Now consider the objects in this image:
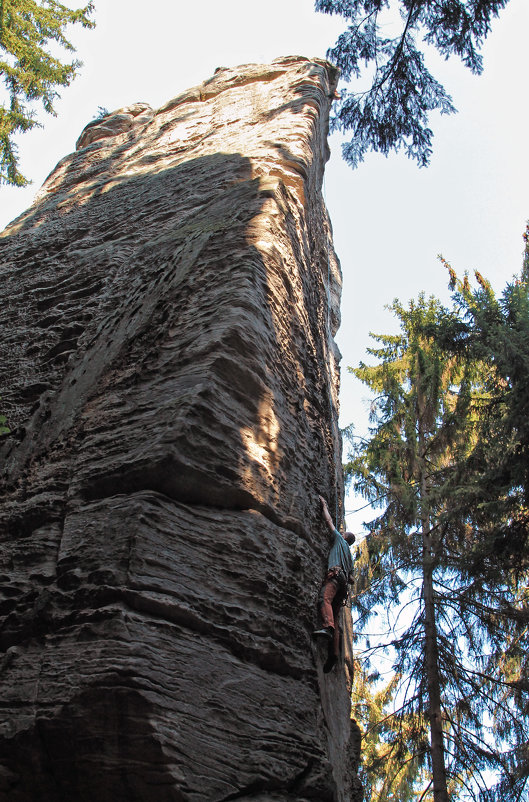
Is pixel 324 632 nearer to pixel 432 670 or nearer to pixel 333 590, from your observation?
pixel 333 590

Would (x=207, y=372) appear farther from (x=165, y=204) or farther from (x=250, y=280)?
(x=165, y=204)

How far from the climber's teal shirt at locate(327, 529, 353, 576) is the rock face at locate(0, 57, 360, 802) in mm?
123

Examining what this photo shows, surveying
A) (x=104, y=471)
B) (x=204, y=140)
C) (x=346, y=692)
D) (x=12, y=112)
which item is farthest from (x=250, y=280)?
(x=12, y=112)

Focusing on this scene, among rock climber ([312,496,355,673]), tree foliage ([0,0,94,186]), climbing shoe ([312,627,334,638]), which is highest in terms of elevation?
tree foliage ([0,0,94,186])

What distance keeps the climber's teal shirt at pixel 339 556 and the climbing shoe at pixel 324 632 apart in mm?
506

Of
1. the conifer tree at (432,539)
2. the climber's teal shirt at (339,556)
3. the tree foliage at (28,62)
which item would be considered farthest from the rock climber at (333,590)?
the tree foliage at (28,62)

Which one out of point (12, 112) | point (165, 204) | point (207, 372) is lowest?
point (207, 372)

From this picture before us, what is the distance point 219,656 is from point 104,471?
1.22m

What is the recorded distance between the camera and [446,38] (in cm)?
747

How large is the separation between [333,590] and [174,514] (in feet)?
4.36

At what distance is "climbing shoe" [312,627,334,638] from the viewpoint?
12.2 feet

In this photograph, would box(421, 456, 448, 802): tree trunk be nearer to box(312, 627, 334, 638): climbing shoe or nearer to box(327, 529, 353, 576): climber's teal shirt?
box(327, 529, 353, 576): climber's teal shirt

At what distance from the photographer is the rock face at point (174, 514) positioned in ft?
8.71

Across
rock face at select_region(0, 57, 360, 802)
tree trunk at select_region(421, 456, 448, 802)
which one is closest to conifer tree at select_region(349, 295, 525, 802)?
tree trunk at select_region(421, 456, 448, 802)
